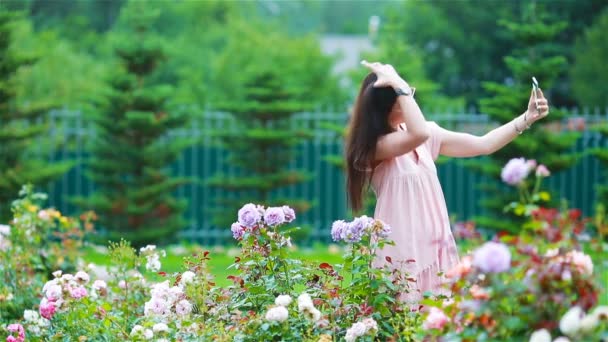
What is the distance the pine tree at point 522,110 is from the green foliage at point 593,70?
9.29m

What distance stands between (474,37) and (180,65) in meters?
7.98

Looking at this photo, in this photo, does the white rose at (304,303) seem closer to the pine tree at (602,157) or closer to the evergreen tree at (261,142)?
the evergreen tree at (261,142)

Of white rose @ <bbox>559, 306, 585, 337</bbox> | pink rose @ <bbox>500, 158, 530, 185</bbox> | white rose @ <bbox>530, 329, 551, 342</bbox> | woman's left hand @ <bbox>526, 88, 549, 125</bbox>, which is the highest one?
woman's left hand @ <bbox>526, 88, 549, 125</bbox>

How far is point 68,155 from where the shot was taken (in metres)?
12.3

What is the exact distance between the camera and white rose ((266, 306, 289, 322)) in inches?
141

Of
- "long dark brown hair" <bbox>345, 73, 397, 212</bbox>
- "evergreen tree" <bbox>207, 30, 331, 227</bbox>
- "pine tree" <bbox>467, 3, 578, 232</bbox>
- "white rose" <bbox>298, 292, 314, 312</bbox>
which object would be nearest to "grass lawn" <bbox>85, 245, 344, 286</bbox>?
"evergreen tree" <bbox>207, 30, 331, 227</bbox>

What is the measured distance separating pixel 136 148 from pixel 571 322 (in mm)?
9342

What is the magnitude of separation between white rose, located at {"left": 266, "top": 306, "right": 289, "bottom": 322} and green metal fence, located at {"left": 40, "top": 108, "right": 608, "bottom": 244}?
28.2ft

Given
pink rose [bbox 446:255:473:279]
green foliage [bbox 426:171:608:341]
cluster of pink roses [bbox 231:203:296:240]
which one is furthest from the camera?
cluster of pink roses [bbox 231:203:296:240]

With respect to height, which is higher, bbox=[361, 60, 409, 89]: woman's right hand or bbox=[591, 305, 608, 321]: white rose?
bbox=[361, 60, 409, 89]: woman's right hand

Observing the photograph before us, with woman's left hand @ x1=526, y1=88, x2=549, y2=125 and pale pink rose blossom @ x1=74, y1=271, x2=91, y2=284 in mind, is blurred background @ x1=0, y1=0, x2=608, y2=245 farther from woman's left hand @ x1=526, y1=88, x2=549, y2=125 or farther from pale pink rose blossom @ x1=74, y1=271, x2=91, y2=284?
pale pink rose blossom @ x1=74, y1=271, x2=91, y2=284

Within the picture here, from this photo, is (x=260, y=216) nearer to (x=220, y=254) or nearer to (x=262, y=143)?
(x=220, y=254)

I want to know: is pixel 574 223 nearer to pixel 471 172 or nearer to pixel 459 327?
pixel 459 327

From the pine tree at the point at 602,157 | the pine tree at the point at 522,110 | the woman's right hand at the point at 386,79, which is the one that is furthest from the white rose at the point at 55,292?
the pine tree at the point at 602,157
